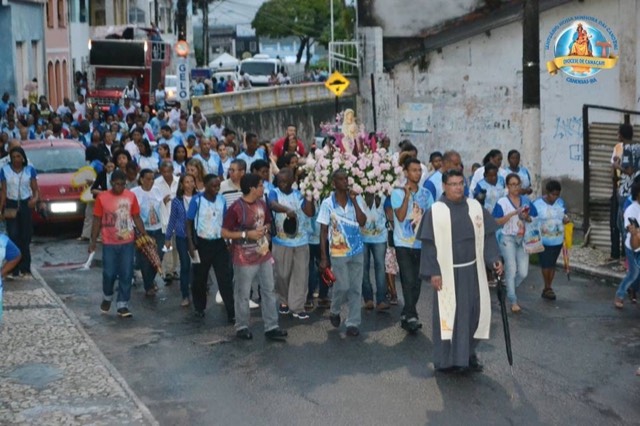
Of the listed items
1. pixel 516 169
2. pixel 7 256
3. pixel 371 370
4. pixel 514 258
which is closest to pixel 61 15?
pixel 516 169

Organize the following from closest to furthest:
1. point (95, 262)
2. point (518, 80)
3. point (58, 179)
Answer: point (95, 262) → point (58, 179) → point (518, 80)

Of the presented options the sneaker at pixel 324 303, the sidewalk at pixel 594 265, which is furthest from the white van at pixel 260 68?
the sneaker at pixel 324 303

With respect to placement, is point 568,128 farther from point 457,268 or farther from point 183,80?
point 457,268

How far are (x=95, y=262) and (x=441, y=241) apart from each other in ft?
27.9

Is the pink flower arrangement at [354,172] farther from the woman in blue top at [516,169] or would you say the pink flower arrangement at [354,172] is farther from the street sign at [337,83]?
the street sign at [337,83]

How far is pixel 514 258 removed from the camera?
574 inches

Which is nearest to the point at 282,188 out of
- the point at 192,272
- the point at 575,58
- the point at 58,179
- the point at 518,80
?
the point at 192,272

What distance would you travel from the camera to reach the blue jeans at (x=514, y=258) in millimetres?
14422

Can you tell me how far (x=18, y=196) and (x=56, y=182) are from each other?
16.8ft

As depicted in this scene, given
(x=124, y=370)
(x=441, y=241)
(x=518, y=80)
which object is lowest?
(x=124, y=370)

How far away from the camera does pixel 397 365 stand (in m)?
11.7

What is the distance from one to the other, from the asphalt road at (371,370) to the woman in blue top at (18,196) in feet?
6.19

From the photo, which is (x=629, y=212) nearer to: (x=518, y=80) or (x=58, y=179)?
(x=58, y=179)

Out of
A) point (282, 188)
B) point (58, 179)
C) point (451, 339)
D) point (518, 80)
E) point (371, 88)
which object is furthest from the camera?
point (371, 88)
